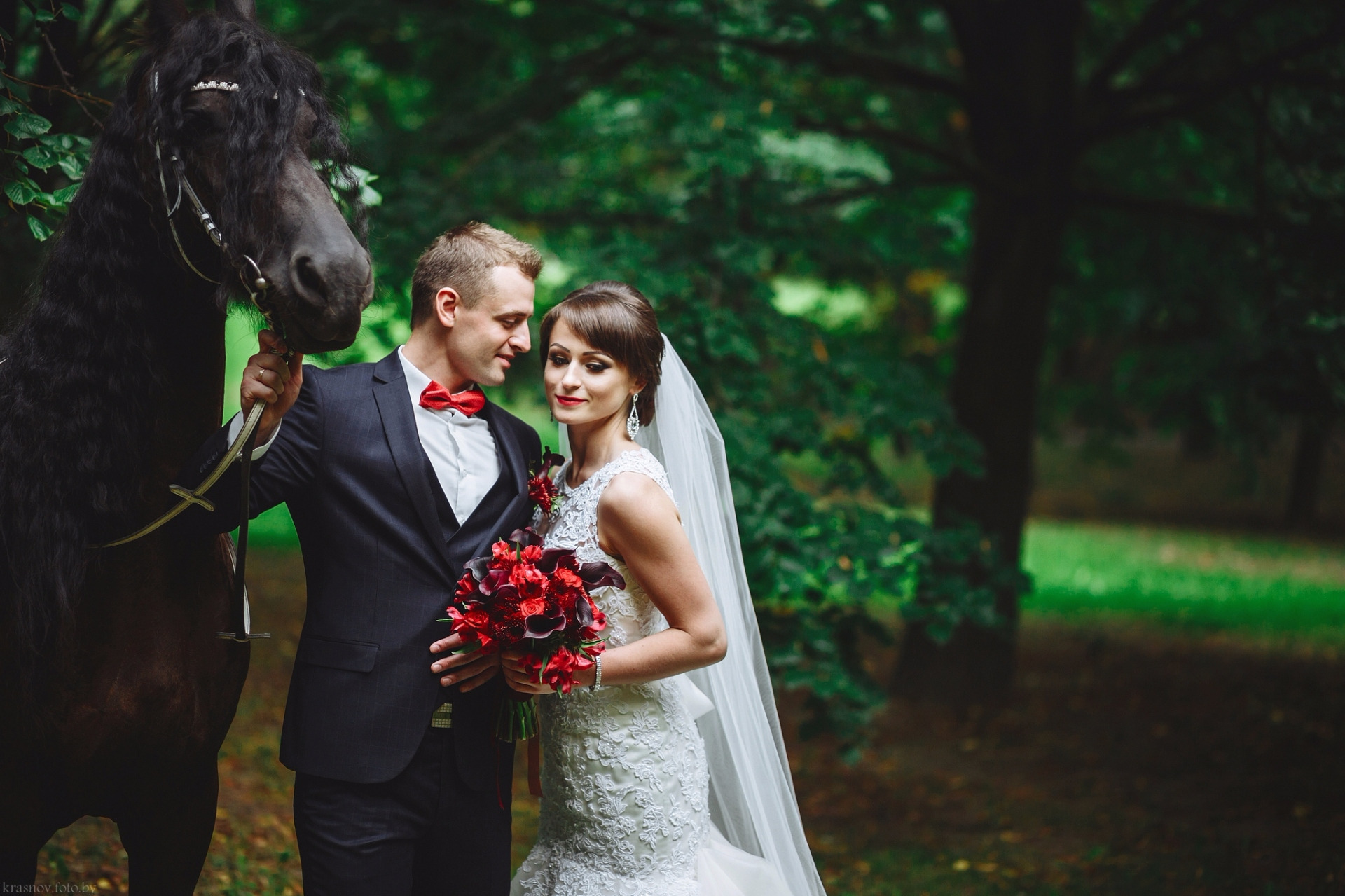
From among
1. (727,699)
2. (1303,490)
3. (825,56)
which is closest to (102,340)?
(727,699)

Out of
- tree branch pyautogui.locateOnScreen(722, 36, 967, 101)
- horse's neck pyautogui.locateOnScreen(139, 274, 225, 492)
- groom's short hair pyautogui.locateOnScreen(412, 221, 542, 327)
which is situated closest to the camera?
horse's neck pyautogui.locateOnScreen(139, 274, 225, 492)

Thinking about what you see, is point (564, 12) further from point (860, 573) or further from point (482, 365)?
point (482, 365)

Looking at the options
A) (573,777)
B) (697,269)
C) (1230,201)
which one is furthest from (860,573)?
(1230,201)

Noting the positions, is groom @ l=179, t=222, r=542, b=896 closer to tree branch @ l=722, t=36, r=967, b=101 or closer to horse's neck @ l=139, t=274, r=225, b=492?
horse's neck @ l=139, t=274, r=225, b=492

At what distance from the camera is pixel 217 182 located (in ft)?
7.01

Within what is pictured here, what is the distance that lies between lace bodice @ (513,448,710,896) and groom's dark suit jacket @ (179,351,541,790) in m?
0.29

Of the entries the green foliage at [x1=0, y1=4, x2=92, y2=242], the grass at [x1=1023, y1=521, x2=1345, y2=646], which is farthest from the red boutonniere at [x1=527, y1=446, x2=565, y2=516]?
the grass at [x1=1023, y1=521, x2=1345, y2=646]

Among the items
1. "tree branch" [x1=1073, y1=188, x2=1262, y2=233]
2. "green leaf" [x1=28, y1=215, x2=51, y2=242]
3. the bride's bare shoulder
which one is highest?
"tree branch" [x1=1073, y1=188, x2=1262, y2=233]

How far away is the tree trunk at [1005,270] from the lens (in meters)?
7.67

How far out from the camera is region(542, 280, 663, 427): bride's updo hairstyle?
109 inches

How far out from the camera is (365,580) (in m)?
2.57

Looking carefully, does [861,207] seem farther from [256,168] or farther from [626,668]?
[256,168]

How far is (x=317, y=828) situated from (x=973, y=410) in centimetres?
646

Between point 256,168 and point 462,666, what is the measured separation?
1270mm
